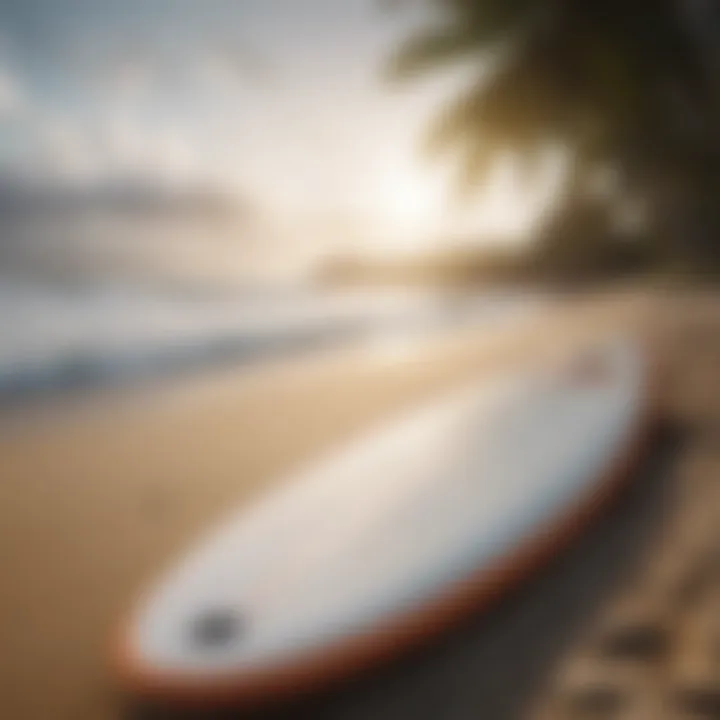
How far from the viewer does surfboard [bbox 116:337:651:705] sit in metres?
0.66

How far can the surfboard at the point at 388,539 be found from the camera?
2.18 ft

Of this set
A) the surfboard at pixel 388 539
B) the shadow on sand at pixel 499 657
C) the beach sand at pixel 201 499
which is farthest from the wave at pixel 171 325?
the shadow on sand at pixel 499 657

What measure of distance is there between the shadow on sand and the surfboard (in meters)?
0.02

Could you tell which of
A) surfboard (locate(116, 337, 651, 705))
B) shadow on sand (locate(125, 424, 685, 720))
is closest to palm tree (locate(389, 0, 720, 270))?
surfboard (locate(116, 337, 651, 705))

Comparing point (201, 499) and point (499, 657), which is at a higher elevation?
point (201, 499)

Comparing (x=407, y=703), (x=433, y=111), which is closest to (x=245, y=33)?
(x=433, y=111)

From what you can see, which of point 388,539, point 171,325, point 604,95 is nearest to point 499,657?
point 388,539

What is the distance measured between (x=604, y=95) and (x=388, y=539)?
75 cm

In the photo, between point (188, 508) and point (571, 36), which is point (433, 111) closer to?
point (571, 36)

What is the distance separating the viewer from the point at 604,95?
1.17 m

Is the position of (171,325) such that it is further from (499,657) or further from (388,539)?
(499,657)

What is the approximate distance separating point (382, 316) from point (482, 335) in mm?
140

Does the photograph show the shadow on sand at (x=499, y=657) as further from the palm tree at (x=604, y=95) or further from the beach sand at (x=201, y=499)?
the palm tree at (x=604, y=95)

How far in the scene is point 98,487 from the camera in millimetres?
874
